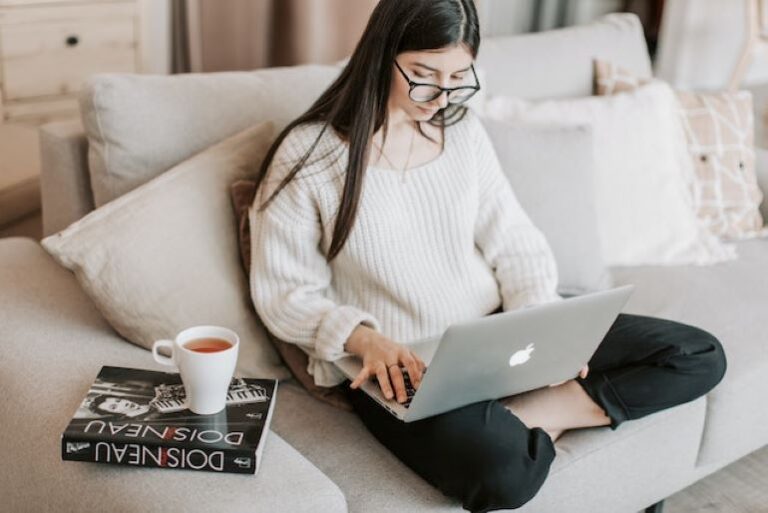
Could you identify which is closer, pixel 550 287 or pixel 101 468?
pixel 101 468

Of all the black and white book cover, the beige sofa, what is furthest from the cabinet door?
the black and white book cover

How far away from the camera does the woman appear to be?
4.78 feet

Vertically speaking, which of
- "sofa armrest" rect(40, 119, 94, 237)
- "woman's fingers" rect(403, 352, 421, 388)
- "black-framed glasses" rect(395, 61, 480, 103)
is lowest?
"woman's fingers" rect(403, 352, 421, 388)

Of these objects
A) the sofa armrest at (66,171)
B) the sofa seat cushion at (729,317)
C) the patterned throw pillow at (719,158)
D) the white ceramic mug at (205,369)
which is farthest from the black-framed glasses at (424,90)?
the patterned throw pillow at (719,158)

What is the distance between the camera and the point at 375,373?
1451mm

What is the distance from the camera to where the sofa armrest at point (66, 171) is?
1.72 m

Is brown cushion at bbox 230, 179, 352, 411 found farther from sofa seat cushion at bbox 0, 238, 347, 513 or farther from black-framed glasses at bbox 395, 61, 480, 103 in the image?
black-framed glasses at bbox 395, 61, 480, 103

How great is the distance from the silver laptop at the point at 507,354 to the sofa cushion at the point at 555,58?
35.2 inches

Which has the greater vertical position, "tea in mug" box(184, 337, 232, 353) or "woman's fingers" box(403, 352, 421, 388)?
"tea in mug" box(184, 337, 232, 353)

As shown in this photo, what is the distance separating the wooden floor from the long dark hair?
0.74 metres

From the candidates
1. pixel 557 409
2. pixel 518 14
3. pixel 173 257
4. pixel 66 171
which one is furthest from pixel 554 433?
pixel 518 14

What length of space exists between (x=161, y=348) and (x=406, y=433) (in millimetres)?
419

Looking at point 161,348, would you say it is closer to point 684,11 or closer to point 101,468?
point 101,468

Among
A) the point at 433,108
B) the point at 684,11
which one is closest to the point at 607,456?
the point at 433,108
